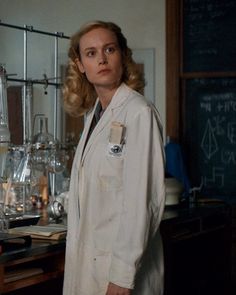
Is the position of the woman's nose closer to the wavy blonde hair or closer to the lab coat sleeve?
the wavy blonde hair

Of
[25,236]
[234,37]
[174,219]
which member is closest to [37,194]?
[174,219]

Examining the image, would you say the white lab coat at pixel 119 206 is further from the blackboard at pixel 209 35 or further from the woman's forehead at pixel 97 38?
the blackboard at pixel 209 35

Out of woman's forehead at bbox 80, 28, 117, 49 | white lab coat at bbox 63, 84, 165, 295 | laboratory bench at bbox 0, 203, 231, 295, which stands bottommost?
laboratory bench at bbox 0, 203, 231, 295

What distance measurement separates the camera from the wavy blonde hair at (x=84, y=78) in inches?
84.7

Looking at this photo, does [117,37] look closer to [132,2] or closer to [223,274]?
[223,274]

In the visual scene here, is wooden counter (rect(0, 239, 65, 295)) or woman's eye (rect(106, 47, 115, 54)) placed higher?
woman's eye (rect(106, 47, 115, 54))

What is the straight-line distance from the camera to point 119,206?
195cm

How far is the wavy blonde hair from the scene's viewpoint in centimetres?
215

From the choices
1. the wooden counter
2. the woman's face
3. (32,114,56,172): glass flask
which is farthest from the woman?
(32,114,56,172): glass flask

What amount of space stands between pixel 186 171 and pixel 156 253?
256cm

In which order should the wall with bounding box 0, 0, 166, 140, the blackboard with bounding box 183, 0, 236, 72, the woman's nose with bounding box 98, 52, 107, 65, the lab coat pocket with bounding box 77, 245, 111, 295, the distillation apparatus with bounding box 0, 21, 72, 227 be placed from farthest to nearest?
1. the wall with bounding box 0, 0, 166, 140
2. the blackboard with bounding box 183, 0, 236, 72
3. the distillation apparatus with bounding box 0, 21, 72, 227
4. the woman's nose with bounding box 98, 52, 107, 65
5. the lab coat pocket with bounding box 77, 245, 111, 295

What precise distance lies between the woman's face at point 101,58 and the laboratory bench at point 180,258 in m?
0.63

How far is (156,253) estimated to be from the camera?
6.89 feet

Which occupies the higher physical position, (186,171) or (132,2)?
(132,2)
